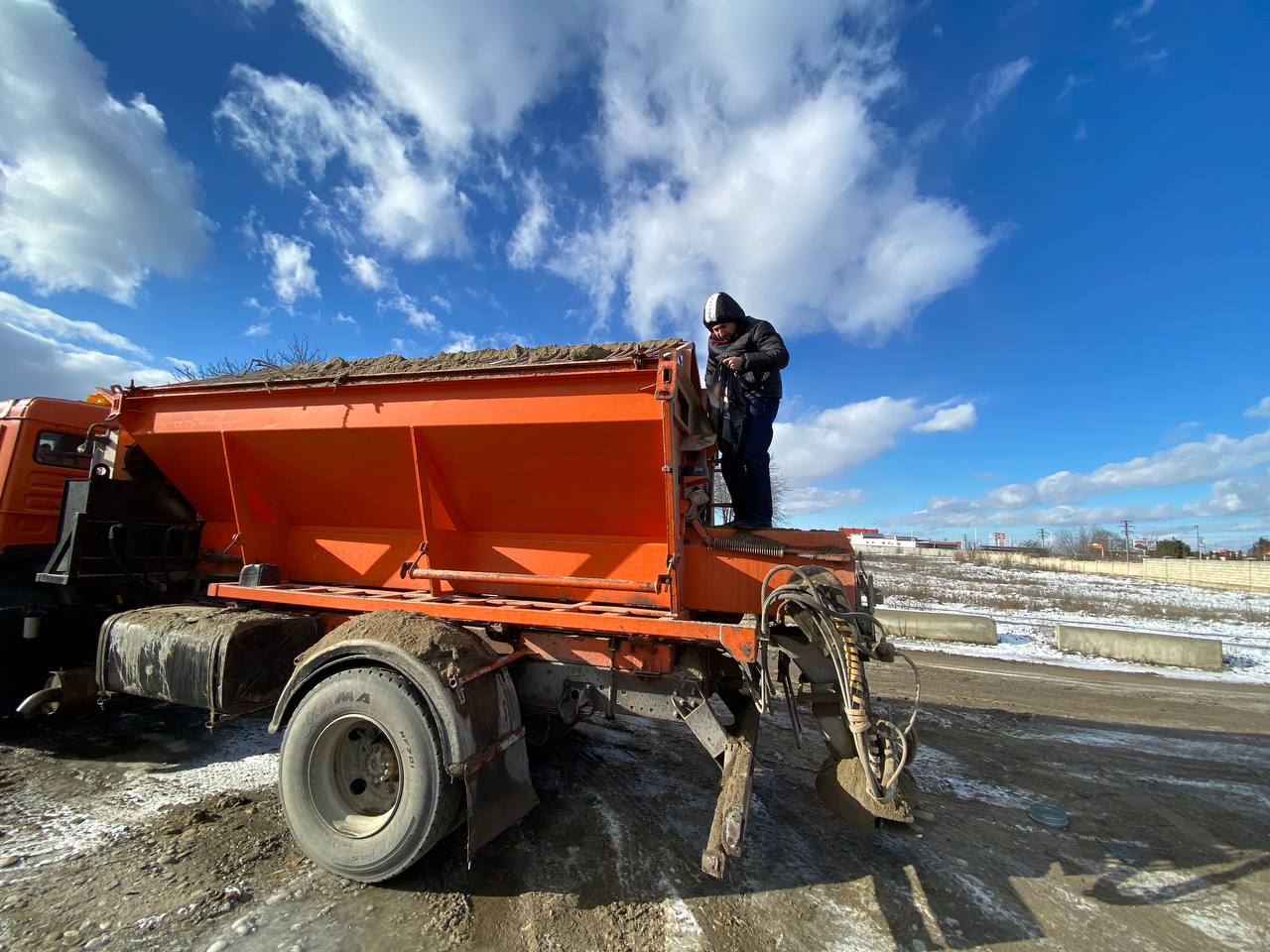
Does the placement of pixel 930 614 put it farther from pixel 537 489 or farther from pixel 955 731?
pixel 537 489

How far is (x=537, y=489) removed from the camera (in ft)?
12.1

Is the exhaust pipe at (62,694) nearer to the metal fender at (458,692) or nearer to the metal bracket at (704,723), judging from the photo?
the metal fender at (458,692)

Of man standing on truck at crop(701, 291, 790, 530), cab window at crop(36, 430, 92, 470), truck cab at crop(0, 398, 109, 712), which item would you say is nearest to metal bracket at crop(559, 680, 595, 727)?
man standing on truck at crop(701, 291, 790, 530)

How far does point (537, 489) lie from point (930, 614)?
12.2m

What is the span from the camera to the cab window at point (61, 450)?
5098 millimetres

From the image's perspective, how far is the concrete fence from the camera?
3219 cm

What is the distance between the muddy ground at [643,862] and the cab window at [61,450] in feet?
7.69

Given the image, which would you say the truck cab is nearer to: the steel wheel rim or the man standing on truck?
the steel wheel rim

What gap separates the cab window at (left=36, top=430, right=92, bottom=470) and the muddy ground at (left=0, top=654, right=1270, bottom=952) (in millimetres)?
2344

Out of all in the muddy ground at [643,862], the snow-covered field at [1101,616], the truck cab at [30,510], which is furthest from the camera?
the snow-covered field at [1101,616]

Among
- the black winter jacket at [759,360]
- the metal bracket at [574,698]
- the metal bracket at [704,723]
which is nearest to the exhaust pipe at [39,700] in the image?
the metal bracket at [574,698]

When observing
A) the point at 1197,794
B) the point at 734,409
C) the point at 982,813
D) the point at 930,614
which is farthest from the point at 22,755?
the point at 930,614

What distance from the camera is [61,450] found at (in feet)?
17.2

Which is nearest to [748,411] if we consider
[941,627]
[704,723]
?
[704,723]
